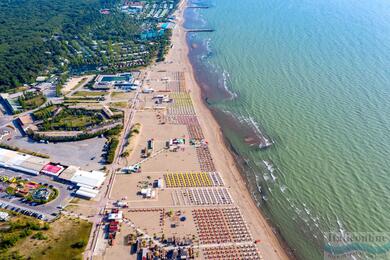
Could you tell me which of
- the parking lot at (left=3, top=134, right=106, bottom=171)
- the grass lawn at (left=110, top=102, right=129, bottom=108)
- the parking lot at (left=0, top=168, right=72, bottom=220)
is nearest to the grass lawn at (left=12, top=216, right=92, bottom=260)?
the parking lot at (left=0, top=168, right=72, bottom=220)

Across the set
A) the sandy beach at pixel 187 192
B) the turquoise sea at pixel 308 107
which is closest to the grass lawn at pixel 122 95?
the sandy beach at pixel 187 192

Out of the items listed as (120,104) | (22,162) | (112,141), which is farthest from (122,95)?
(22,162)

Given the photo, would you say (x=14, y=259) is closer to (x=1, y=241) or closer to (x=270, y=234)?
(x=1, y=241)

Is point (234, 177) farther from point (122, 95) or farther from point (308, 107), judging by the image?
point (122, 95)

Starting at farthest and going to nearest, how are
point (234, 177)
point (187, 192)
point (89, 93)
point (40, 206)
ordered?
point (89, 93) < point (234, 177) < point (187, 192) < point (40, 206)

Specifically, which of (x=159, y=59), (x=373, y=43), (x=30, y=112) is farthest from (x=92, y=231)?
(x=373, y=43)
